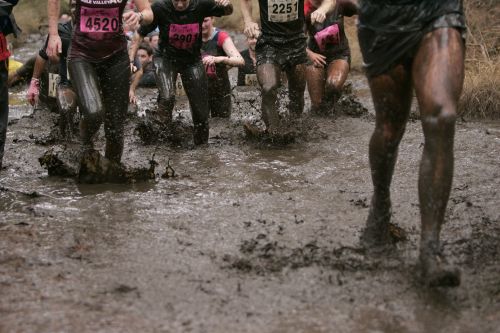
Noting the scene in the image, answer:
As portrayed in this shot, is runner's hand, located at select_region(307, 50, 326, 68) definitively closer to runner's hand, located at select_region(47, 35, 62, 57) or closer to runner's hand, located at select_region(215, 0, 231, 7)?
runner's hand, located at select_region(215, 0, 231, 7)

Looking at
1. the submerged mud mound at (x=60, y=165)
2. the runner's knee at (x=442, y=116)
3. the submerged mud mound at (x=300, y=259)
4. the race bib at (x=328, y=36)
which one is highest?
the race bib at (x=328, y=36)

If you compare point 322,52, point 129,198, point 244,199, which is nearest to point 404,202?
point 244,199

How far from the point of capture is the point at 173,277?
4055 mm

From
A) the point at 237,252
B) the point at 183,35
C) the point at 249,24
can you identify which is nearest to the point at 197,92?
the point at 183,35

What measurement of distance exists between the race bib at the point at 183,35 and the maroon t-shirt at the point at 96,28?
174 centimetres

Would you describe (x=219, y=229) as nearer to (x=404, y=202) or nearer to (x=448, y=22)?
(x=404, y=202)

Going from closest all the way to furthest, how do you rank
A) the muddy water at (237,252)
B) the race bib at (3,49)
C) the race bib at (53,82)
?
the muddy water at (237,252)
the race bib at (3,49)
the race bib at (53,82)

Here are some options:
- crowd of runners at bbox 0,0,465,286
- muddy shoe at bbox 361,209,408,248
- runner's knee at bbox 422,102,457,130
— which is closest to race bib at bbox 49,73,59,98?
crowd of runners at bbox 0,0,465,286

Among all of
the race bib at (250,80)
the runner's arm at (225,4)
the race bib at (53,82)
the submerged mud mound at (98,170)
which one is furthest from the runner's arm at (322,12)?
the race bib at (250,80)

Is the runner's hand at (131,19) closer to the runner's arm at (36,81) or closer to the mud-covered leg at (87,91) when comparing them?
the mud-covered leg at (87,91)

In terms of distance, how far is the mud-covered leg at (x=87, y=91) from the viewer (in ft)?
21.0

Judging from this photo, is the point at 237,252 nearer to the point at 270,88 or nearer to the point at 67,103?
the point at 270,88

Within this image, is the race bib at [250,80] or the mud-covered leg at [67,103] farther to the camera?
the race bib at [250,80]

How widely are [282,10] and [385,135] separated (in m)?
4.38
